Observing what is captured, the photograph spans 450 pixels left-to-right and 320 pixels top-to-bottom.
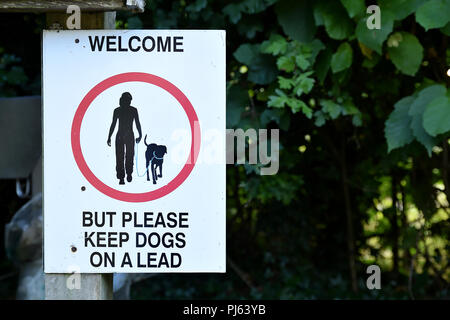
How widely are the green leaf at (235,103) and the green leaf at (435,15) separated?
3.84ft

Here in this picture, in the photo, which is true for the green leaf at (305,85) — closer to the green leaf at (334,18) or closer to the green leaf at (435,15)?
the green leaf at (334,18)

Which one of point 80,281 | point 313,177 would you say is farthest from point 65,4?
point 313,177

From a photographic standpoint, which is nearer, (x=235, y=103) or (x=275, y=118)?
(x=275, y=118)

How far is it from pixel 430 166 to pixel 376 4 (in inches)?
70.1

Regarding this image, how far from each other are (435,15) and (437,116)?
0.47 meters

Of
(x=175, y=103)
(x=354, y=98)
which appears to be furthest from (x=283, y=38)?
(x=175, y=103)

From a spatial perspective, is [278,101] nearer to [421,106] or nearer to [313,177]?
[421,106]

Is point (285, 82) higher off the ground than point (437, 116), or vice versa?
point (285, 82)

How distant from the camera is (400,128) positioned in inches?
120

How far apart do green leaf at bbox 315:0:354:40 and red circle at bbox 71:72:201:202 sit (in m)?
1.50

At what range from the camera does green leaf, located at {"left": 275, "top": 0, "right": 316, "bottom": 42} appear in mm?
3273

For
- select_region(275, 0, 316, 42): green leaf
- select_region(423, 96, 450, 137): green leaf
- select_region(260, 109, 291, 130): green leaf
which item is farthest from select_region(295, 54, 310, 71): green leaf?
select_region(423, 96, 450, 137): green leaf

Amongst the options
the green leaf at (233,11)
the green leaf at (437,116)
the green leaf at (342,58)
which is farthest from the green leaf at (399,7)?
the green leaf at (233,11)

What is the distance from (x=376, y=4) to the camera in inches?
122
